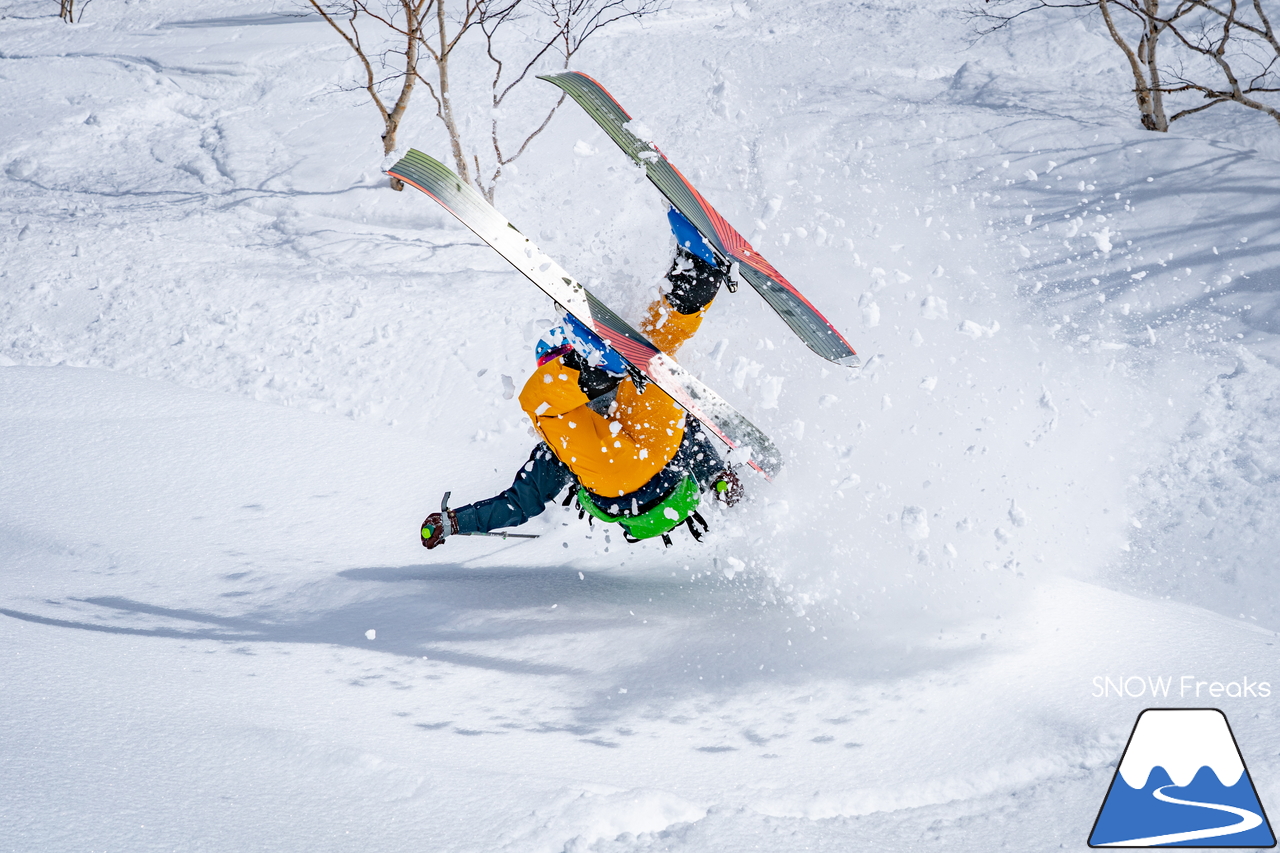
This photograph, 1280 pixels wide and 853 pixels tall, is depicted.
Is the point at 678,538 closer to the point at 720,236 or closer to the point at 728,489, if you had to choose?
the point at 728,489

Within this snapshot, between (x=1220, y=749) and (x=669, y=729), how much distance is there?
1223 millimetres

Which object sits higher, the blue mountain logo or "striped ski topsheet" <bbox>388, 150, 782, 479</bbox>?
"striped ski topsheet" <bbox>388, 150, 782, 479</bbox>

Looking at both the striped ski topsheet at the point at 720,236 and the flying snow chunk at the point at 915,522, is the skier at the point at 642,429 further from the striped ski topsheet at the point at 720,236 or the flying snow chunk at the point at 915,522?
the flying snow chunk at the point at 915,522

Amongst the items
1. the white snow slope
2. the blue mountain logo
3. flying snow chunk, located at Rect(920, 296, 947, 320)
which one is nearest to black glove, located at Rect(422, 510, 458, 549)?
the white snow slope

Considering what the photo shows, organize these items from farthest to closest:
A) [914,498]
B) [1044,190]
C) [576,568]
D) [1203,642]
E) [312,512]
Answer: [1044,190] < [312,512] < [576,568] < [914,498] < [1203,642]

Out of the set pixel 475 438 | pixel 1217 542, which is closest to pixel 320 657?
pixel 475 438

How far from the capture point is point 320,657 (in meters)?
2.61

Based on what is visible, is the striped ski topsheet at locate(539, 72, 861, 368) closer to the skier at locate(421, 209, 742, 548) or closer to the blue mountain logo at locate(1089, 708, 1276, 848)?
the skier at locate(421, 209, 742, 548)

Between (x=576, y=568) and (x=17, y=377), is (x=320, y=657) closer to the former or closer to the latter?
(x=576, y=568)

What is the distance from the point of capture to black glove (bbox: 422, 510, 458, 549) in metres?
3.11

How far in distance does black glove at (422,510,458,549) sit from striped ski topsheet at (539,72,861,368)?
1.31 metres

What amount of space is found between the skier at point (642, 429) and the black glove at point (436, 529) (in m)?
0.50

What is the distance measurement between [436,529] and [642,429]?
0.86m

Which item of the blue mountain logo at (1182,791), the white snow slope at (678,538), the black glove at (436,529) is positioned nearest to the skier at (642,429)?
the white snow slope at (678,538)
